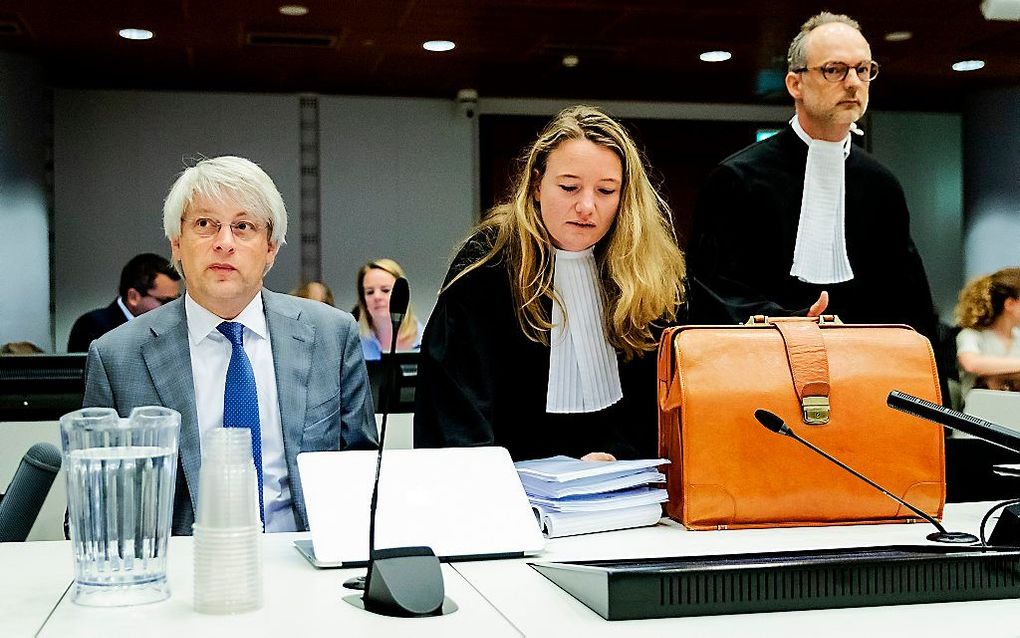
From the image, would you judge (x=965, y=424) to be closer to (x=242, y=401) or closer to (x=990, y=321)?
(x=242, y=401)

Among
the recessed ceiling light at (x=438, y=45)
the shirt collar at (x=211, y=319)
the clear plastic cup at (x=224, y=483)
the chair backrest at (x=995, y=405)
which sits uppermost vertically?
the recessed ceiling light at (x=438, y=45)

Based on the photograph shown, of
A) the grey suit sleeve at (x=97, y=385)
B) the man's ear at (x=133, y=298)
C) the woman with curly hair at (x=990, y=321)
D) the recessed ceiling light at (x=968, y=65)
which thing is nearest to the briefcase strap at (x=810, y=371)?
the grey suit sleeve at (x=97, y=385)

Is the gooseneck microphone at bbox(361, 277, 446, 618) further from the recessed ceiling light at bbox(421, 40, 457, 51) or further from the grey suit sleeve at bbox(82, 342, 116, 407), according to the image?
the recessed ceiling light at bbox(421, 40, 457, 51)

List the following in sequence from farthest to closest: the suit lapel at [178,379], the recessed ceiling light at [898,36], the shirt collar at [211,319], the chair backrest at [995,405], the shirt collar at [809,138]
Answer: the recessed ceiling light at [898,36] < the chair backrest at [995,405] < the shirt collar at [809,138] < the shirt collar at [211,319] < the suit lapel at [178,379]

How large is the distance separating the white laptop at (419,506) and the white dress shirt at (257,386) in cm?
51

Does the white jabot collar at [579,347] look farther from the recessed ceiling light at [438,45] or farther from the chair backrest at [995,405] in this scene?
the recessed ceiling light at [438,45]

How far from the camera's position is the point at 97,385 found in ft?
6.54

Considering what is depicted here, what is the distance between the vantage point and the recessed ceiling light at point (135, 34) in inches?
249

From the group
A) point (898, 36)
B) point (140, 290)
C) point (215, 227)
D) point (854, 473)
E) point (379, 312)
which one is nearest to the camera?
point (854, 473)

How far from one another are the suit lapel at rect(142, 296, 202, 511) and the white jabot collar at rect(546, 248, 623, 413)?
2.10 feet

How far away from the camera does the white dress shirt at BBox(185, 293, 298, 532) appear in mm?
1992

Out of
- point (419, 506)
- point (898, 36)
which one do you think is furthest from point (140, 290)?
point (419, 506)

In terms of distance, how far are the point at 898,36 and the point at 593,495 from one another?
5.96 m

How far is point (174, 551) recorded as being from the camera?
148 centimetres
